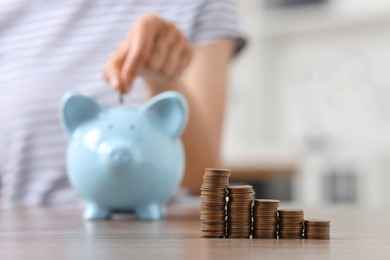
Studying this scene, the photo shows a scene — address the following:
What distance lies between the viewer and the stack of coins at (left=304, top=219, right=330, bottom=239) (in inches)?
19.6

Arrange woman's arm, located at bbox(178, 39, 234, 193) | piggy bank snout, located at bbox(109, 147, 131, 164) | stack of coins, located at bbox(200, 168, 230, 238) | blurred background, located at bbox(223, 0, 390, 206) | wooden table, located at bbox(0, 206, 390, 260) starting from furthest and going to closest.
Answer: blurred background, located at bbox(223, 0, 390, 206) → woman's arm, located at bbox(178, 39, 234, 193) → piggy bank snout, located at bbox(109, 147, 131, 164) → stack of coins, located at bbox(200, 168, 230, 238) → wooden table, located at bbox(0, 206, 390, 260)

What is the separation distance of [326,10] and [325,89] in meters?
0.37

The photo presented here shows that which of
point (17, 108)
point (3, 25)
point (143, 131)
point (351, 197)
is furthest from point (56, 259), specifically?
point (351, 197)

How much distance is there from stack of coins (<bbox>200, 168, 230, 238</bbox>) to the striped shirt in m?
0.63

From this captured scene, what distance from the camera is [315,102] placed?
3713 mm

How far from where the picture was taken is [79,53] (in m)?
1.19

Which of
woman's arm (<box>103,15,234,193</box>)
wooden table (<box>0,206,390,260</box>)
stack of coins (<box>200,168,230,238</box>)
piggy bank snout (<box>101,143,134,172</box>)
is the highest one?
woman's arm (<box>103,15,234,193</box>)

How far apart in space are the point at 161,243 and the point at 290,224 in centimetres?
9

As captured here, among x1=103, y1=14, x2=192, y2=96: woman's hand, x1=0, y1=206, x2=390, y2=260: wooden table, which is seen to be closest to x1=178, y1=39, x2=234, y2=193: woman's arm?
x1=103, y1=14, x2=192, y2=96: woman's hand

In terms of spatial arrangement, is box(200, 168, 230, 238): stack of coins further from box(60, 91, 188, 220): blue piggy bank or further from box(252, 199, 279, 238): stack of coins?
box(60, 91, 188, 220): blue piggy bank

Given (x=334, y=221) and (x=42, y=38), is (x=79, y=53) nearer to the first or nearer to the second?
(x=42, y=38)

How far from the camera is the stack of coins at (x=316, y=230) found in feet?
1.64

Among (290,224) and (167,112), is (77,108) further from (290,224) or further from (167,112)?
(290,224)

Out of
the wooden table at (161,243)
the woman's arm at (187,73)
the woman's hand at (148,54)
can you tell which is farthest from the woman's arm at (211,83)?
the wooden table at (161,243)
